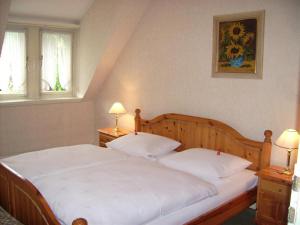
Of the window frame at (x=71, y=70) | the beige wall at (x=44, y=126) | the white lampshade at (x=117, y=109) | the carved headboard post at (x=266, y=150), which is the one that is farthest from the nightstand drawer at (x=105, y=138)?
the carved headboard post at (x=266, y=150)

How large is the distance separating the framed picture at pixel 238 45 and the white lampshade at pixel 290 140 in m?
0.66

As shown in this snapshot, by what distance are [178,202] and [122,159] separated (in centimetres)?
103

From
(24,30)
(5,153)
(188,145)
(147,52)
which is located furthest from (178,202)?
(24,30)

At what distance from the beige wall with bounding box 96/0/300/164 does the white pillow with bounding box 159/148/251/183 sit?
36 centimetres

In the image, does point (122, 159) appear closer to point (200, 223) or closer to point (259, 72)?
point (200, 223)

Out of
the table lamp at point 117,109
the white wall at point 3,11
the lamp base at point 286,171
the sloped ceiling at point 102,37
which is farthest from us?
the table lamp at point 117,109

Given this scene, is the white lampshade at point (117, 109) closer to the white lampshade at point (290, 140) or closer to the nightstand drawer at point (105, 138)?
the nightstand drawer at point (105, 138)

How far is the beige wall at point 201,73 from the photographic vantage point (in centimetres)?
296

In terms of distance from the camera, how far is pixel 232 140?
3.34 meters

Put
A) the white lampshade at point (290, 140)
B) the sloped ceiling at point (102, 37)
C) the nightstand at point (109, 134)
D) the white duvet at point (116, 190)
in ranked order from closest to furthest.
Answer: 1. the white duvet at point (116, 190)
2. the white lampshade at point (290, 140)
3. the sloped ceiling at point (102, 37)
4. the nightstand at point (109, 134)

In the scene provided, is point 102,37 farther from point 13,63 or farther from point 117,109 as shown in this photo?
point 13,63

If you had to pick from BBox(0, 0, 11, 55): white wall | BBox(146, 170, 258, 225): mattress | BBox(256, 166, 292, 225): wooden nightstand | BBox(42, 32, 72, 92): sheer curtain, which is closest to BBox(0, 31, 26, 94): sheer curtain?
BBox(42, 32, 72, 92): sheer curtain

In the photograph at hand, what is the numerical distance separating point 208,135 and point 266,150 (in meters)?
0.68

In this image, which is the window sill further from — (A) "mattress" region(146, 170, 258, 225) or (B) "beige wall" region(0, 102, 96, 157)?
(A) "mattress" region(146, 170, 258, 225)
